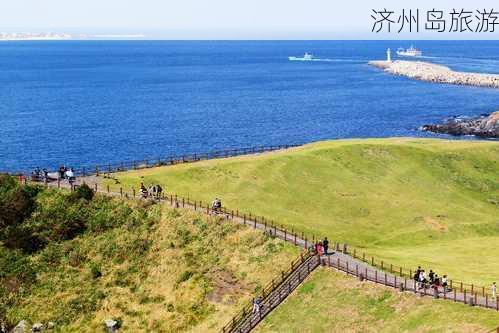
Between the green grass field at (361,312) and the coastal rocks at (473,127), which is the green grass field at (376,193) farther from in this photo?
the coastal rocks at (473,127)

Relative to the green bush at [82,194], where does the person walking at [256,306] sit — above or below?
below

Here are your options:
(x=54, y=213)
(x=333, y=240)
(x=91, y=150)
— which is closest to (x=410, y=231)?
(x=333, y=240)

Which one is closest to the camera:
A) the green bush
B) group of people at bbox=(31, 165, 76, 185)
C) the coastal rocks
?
the green bush

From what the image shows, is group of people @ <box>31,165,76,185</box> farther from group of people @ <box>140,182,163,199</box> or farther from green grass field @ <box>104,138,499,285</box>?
group of people @ <box>140,182,163,199</box>

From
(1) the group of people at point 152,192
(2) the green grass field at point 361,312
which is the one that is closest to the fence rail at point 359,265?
(1) the group of people at point 152,192

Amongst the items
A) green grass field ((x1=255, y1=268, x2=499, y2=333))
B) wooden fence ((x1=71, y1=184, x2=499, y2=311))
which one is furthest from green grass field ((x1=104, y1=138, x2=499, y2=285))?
green grass field ((x1=255, y1=268, x2=499, y2=333))

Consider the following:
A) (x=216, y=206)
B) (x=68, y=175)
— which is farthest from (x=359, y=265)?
(x=68, y=175)
